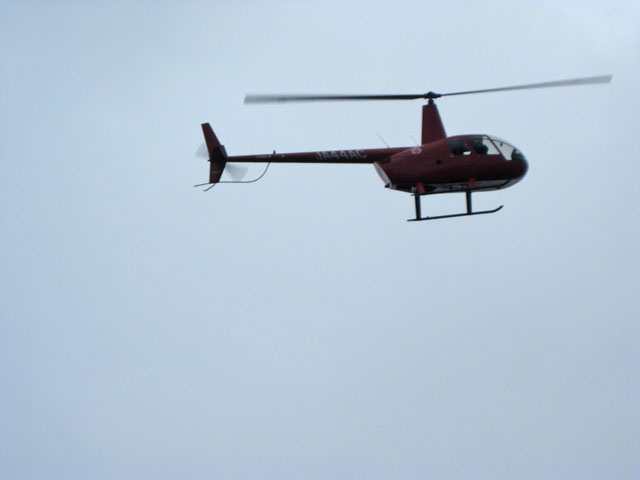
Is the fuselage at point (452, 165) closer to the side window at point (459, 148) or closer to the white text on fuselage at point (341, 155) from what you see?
the side window at point (459, 148)

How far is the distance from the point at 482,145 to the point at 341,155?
394 centimetres

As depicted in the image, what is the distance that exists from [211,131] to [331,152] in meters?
5.01

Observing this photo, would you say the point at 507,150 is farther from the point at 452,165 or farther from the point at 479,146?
the point at 452,165

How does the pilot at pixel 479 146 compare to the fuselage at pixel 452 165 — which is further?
the pilot at pixel 479 146

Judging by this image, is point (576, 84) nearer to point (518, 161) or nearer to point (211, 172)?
point (518, 161)

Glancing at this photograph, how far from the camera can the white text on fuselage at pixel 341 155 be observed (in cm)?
2295

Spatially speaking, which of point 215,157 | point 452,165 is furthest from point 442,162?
point 215,157

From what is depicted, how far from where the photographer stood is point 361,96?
68.3ft

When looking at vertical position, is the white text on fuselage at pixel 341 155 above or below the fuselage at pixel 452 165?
above

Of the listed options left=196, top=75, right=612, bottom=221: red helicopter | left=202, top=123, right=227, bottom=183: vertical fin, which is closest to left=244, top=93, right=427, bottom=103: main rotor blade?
left=196, top=75, right=612, bottom=221: red helicopter

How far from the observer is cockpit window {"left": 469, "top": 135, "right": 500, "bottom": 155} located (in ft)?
73.2

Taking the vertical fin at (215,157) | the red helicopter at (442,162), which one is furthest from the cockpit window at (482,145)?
the vertical fin at (215,157)

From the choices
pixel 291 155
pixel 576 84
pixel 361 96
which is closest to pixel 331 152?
pixel 291 155

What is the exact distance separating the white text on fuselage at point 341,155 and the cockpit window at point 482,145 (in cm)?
309
